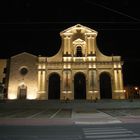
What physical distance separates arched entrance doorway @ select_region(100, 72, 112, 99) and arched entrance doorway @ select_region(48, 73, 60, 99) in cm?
834

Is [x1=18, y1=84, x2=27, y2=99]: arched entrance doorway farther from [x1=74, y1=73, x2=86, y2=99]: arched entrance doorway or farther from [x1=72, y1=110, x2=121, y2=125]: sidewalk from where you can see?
[x1=72, y1=110, x2=121, y2=125]: sidewalk

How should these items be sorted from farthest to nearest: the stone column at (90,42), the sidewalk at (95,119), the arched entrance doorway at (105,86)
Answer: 1. the stone column at (90,42)
2. the arched entrance doorway at (105,86)
3. the sidewalk at (95,119)

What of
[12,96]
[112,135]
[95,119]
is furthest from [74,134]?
[12,96]

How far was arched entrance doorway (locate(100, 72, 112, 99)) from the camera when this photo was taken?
129ft

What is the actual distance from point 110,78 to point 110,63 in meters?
2.87

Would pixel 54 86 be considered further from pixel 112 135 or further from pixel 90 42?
pixel 112 135

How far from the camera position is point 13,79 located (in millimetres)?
40094

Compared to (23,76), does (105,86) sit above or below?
below

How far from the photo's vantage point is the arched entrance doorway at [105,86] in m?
39.2

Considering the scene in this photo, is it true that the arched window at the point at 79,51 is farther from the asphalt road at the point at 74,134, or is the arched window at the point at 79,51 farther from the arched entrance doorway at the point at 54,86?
the asphalt road at the point at 74,134

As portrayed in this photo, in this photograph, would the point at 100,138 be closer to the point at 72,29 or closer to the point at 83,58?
the point at 83,58

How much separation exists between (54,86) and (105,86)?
31.9ft

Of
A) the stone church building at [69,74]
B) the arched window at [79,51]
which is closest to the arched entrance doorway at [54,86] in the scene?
the stone church building at [69,74]

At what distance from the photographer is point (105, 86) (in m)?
39.6
